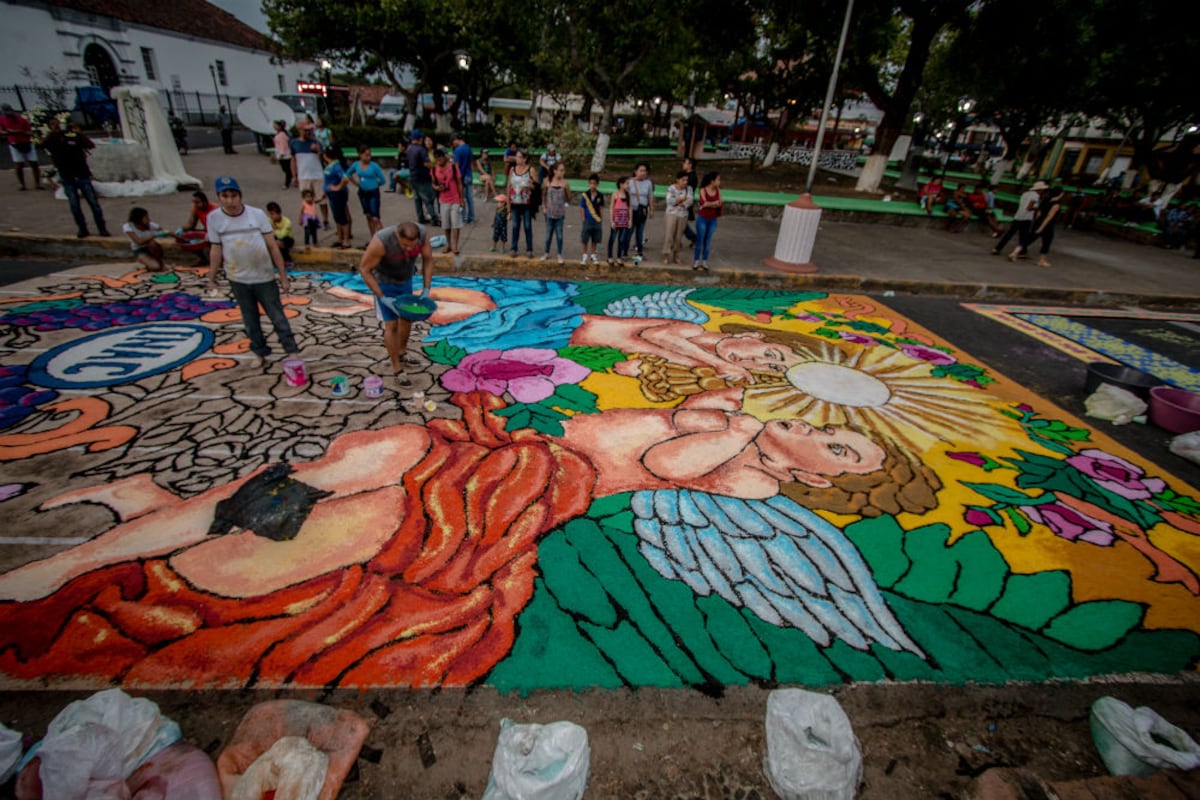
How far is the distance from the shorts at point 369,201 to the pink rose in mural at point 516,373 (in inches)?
189

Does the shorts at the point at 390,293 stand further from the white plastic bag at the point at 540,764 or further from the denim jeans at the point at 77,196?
the denim jeans at the point at 77,196

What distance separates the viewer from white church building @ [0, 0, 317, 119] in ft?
78.9

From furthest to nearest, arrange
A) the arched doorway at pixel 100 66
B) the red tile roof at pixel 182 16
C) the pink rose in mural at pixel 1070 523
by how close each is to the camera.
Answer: the arched doorway at pixel 100 66 → the red tile roof at pixel 182 16 → the pink rose in mural at pixel 1070 523

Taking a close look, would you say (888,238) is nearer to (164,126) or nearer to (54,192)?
(164,126)

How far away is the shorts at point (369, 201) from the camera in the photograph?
8898 mm

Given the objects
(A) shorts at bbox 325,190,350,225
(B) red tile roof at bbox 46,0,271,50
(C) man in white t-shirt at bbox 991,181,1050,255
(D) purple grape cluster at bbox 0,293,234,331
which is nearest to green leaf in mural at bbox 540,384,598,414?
(D) purple grape cluster at bbox 0,293,234,331

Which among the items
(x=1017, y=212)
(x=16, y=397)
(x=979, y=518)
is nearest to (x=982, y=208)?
(x=1017, y=212)

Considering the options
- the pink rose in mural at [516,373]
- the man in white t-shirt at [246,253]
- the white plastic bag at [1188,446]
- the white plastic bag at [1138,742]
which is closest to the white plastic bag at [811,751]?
the white plastic bag at [1138,742]

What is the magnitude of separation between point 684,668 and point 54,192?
1532 cm

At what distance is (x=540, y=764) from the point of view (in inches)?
82.4

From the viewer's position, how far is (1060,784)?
2217 millimetres

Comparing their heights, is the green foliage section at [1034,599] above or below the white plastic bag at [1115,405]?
below

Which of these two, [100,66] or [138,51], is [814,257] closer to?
[100,66]

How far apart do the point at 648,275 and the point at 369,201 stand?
4.85 meters
